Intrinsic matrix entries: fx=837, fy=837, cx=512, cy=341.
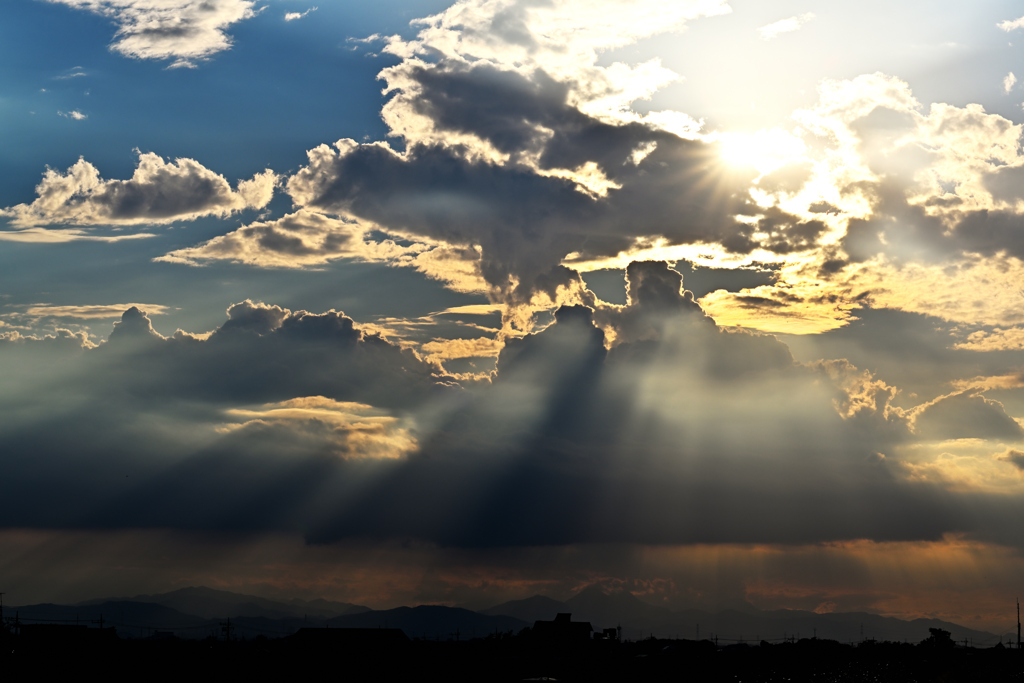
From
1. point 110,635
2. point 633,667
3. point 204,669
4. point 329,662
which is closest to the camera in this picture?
point 204,669

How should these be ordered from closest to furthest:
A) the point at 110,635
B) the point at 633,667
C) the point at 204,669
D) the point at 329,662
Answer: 1. the point at 204,669
2. the point at 329,662
3. the point at 633,667
4. the point at 110,635

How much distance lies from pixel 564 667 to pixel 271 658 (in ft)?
197

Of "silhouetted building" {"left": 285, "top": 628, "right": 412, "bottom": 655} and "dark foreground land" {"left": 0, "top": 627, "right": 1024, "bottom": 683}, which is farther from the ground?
"silhouetted building" {"left": 285, "top": 628, "right": 412, "bottom": 655}

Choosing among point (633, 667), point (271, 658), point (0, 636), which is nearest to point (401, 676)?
point (271, 658)

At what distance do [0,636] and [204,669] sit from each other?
67234 mm

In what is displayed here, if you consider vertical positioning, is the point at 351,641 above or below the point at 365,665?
above

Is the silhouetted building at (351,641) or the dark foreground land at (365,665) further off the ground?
the silhouetted building at (351,641)

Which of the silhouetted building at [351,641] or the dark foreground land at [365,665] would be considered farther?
the silhouetted building at [351,641]

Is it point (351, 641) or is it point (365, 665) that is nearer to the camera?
point (365, 665)

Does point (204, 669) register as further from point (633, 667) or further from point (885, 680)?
point (885, 680)

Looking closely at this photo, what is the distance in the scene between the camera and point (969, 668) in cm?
17675

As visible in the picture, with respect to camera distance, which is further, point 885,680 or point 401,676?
point 885,680

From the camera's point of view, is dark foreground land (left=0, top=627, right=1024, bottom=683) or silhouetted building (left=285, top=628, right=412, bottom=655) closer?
dark foreground land (left=0, top=627, right=1024, bottom=683)

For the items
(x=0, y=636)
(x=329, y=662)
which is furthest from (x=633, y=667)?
(x=0, y=636)
